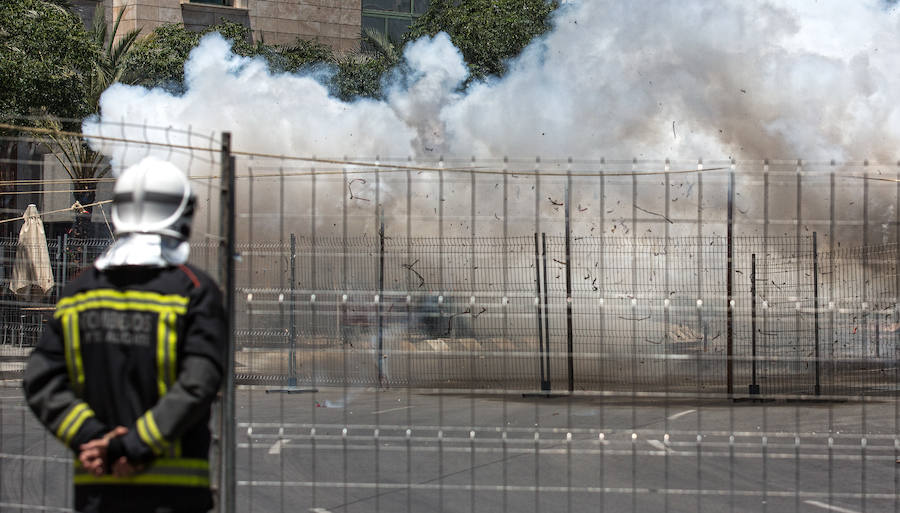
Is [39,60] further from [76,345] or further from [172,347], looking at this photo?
[172,347]

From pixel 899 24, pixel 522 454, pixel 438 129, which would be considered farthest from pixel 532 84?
pixel 522 454

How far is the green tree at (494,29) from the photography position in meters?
29.6

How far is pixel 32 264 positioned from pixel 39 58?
462 inches

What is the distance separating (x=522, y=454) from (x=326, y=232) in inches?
403

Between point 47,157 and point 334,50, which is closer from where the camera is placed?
point 47,157

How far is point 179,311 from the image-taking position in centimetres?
320

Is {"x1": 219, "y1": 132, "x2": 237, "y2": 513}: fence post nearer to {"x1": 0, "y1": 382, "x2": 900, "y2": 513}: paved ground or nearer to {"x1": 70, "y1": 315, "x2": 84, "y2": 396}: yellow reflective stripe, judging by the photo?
{"x1": 70, "y1": 315, "x2": 84, "y2": 396}: yellow reflective stripe

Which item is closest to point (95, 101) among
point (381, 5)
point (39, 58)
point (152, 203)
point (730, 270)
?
point (39, 58)

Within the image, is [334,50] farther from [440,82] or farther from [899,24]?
[899,24]

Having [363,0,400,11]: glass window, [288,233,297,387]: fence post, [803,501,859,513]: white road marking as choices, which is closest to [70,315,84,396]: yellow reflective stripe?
[288,233,297,387]: fence post

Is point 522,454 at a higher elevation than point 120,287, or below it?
below

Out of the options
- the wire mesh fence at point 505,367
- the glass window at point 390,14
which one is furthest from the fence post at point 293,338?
the glass window at point 390,14

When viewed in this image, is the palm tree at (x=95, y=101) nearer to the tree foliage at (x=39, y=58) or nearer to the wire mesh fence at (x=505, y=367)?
the tree foliage at (x=39, y=58)

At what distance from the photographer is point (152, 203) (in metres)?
3.30
